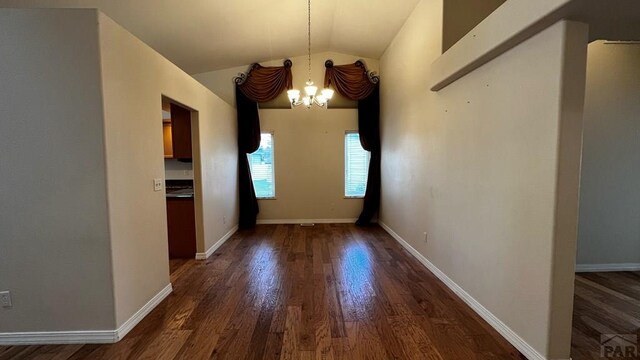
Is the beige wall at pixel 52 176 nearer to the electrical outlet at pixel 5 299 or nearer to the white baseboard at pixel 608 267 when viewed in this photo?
the electrical outlet at pixel 5 299

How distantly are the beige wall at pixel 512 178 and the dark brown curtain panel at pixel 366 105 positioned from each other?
2.36 metres

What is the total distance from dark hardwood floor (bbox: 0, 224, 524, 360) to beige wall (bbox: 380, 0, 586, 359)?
326 millimetres

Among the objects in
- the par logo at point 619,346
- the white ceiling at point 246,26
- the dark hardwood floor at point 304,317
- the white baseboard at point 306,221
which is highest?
the white ceiling at point 246,26

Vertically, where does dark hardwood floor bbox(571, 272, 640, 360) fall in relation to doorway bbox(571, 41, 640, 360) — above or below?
below

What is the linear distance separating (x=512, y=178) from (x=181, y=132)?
405 cm

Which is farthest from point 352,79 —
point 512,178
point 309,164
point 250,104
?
point 512,178

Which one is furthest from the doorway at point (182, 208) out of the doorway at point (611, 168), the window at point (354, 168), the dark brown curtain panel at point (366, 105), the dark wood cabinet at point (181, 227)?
the doorway at point (611, 168)

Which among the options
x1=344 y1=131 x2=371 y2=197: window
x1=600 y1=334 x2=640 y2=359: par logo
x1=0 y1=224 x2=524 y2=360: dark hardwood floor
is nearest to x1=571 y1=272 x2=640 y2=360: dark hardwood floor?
x1=600 y1=334 x2=640 y2=359: par logo

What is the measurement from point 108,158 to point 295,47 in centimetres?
442

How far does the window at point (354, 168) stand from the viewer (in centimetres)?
635

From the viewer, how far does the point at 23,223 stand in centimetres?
201

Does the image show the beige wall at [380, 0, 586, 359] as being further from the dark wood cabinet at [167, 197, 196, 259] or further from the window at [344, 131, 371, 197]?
the dark wood cabinet at [167, 197, 196, 259]

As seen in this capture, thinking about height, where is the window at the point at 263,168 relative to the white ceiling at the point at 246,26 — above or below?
below

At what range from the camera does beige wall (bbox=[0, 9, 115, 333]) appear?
196 cm
